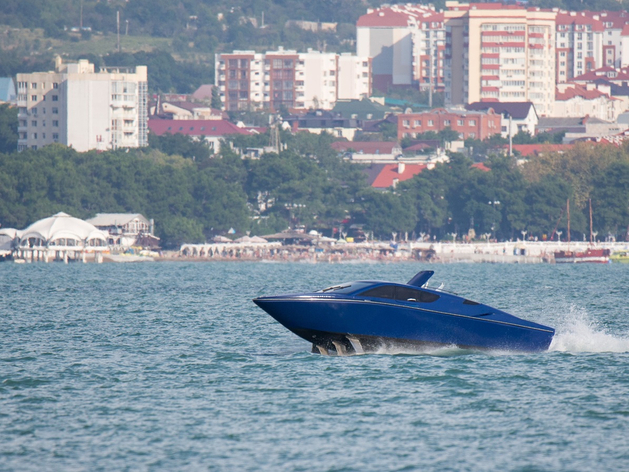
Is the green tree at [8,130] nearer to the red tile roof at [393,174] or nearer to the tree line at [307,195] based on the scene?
the tree line at [307,195]

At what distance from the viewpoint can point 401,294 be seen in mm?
33219

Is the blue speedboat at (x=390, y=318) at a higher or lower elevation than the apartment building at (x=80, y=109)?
lower

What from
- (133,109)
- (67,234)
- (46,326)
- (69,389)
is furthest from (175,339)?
(133,109)

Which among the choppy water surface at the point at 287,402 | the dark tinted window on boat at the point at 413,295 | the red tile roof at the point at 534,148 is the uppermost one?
the red tile roof at the point at 534,148

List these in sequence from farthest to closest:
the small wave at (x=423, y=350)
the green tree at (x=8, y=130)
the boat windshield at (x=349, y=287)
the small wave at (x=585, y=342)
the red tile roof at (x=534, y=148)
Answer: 1. the green tree at (x=8, y=130)
2. the red tile roof at (x=534, y=148)
3. the small wave at (x=585, y=342)
4. the small wave at (x=423, y=350)
5. the boat windshield at (x=349, y=287)

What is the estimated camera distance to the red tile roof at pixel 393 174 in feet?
559

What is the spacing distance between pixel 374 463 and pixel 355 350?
10324 millimetres

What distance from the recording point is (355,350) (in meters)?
34.5

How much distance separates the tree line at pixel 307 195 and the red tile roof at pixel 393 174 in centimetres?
942

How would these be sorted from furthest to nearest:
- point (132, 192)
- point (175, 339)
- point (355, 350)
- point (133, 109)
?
1. point (133, 109)
2. point (132, 192)
3. point (175, 339)
4. point (355, 350)

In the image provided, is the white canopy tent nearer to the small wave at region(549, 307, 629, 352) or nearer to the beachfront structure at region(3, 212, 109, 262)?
the beachfront structure at region(3, 212, 109, 262)

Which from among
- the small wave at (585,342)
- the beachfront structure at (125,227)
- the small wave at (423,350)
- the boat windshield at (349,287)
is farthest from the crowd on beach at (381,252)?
the boat windshield at (349,287)

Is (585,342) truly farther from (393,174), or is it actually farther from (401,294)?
(393,174)

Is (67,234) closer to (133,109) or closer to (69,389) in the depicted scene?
(133,109)
